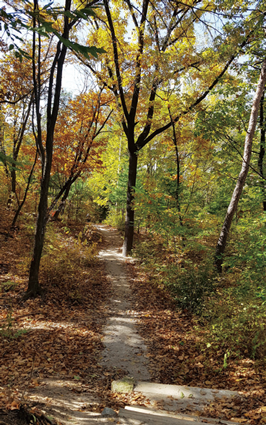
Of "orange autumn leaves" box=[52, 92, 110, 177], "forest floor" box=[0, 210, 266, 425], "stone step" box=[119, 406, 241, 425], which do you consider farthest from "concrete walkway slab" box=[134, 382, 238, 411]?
"orange autumn leaves" box=[52, 92, 110, 177]

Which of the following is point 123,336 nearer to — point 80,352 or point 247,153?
point 80,352

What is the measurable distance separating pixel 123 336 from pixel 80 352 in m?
1.15

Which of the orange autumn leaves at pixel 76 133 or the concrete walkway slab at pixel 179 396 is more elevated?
the orange autumn leaves at pixel 76 133

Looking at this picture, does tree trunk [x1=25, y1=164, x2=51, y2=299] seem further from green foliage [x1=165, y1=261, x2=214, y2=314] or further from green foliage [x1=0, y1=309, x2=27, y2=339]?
green foliage [x1=165, y1=261, x2=214, y2=314]

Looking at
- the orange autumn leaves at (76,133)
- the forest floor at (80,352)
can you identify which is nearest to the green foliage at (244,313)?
the forest floor at (80,352)

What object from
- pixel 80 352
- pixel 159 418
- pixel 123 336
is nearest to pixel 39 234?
pixel 80 352

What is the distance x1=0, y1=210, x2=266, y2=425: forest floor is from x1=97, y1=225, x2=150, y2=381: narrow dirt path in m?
0.13

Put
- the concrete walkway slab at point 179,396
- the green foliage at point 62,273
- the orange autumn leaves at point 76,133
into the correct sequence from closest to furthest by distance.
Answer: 1. the concrete walkway slab at point 179,396
2. the green foliage at point 62,273
3. the orange autumn leaves at point 76,133

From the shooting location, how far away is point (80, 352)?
4.52 m

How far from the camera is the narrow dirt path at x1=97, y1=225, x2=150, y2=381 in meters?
4.36

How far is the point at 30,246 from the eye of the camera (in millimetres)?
9258

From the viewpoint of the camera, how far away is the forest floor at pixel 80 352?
2977mm

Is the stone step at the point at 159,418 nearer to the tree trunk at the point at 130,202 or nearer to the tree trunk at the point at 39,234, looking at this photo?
the tree trunk at the point at 39,234

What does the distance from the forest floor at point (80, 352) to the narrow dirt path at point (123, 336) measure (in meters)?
0.13
